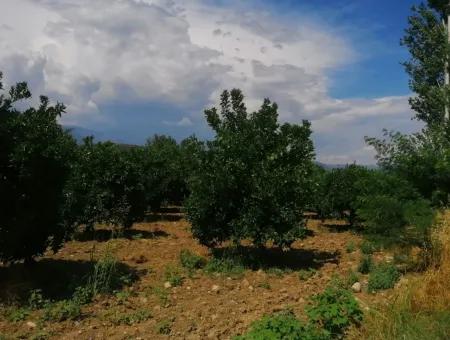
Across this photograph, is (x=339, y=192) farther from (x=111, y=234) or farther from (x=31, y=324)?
(x=31, y=324)

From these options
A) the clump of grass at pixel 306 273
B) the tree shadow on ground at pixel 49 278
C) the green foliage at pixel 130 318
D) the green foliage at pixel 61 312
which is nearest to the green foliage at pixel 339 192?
the clump of grass at pixel 306 273

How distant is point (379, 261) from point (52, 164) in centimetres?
522

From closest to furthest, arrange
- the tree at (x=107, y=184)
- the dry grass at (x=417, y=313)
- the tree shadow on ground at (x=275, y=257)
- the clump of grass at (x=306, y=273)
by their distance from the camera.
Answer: the dry grass at (x=417, y=313) → the clump of grass at (x=306, y=273) → the tree shadow on ground at (x=275, y=257) → the tree at (x=107, y=184)

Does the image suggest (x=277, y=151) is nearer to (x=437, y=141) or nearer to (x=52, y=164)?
(x=437, y=141)

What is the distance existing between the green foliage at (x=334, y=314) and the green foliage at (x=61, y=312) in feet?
8.93

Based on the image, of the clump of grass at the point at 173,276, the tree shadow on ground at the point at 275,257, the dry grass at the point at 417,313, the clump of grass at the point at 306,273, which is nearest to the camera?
the dry grass at the point at 417,313

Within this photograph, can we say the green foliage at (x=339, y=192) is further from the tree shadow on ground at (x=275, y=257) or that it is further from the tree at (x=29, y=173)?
the tree at (x=29, y=173)

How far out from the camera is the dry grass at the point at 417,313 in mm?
4523

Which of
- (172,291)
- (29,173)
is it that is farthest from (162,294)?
(29,173)

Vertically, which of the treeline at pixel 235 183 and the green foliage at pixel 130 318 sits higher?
the treeline at pixel 235 183

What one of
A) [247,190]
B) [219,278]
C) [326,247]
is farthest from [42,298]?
[326,247]

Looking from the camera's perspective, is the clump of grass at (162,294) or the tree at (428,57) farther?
the tree at (428,57)

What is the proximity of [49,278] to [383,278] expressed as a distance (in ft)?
14.8

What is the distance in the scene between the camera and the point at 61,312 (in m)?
5.92
